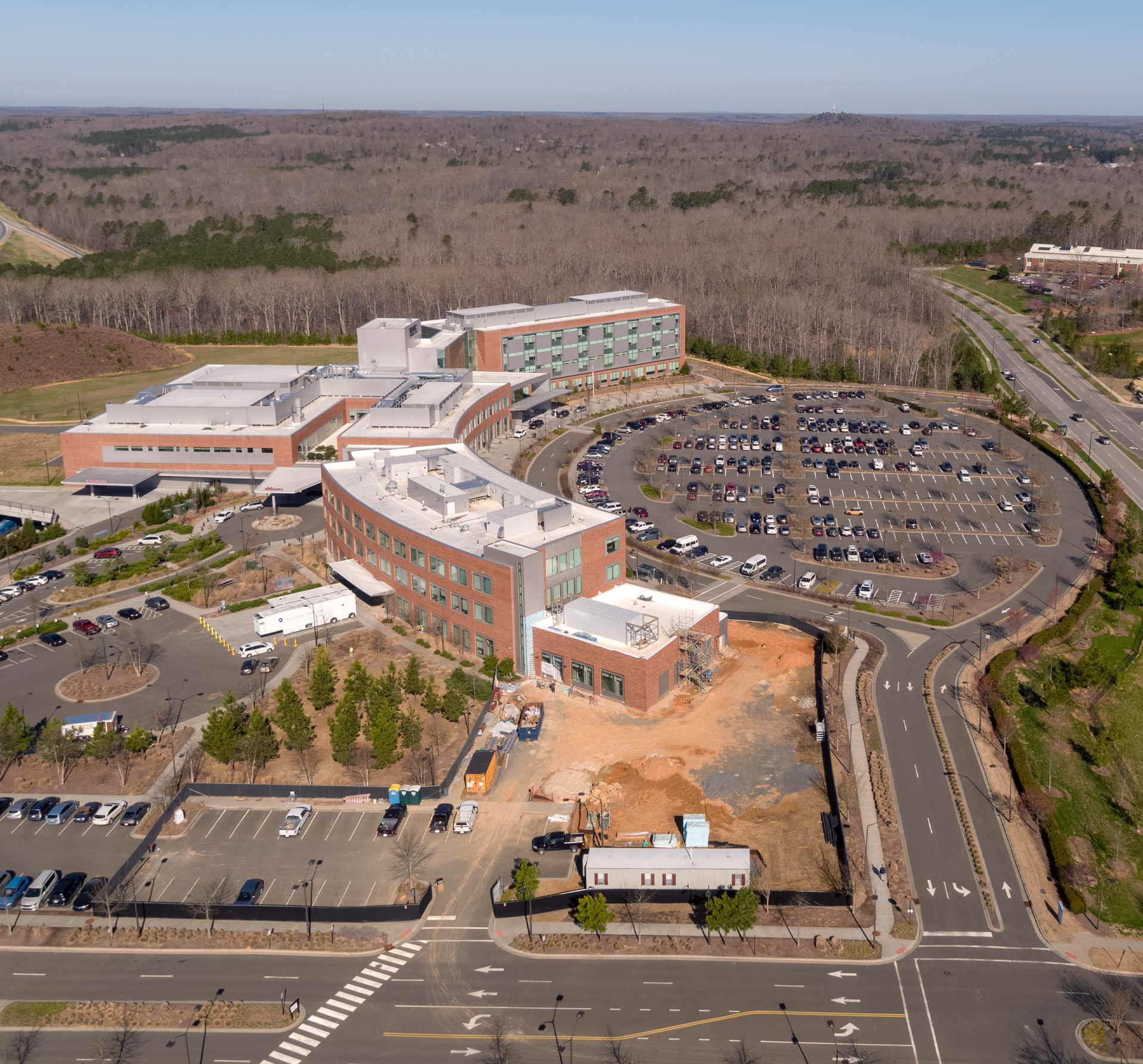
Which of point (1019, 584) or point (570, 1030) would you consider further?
point (1019, 584)

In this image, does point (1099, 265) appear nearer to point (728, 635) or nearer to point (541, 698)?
point (728, 635)

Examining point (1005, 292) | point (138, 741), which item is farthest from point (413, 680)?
point (1005, 292)

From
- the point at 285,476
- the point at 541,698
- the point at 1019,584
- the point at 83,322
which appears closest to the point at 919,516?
the point at 1019,584

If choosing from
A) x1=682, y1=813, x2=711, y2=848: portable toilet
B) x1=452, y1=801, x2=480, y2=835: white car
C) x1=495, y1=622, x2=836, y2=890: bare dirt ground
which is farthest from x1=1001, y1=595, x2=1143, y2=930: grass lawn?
x1=452, y1=801, x2=480, y2=835: white car

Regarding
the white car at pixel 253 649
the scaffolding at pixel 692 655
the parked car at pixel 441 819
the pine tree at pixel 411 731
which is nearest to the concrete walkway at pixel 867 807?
the scaffolding at pixel 692 655

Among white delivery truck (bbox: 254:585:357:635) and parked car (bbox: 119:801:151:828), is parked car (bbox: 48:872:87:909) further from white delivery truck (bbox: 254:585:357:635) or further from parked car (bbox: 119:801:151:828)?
white delivery truck (bbox: 254:585:357:635)

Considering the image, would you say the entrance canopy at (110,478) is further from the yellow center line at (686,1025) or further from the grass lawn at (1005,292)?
the grass lawn at (1005,292)
